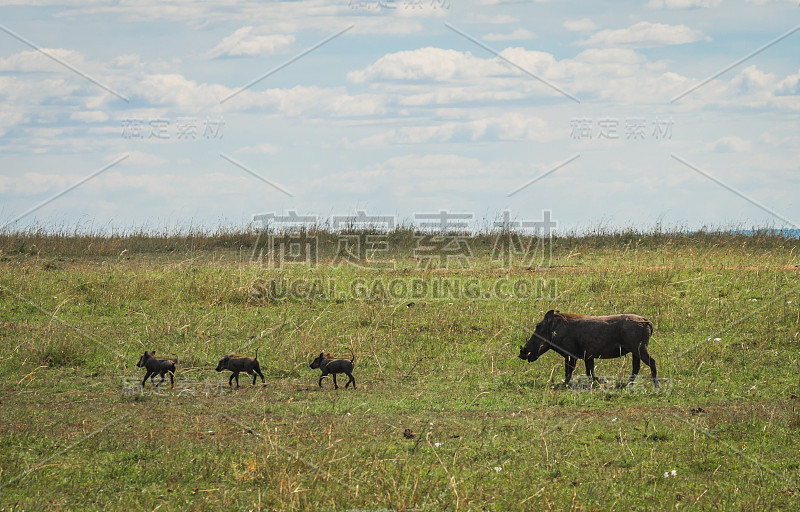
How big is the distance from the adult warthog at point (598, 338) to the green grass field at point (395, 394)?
430 mm

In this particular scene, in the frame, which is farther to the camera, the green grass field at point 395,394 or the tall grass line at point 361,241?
the tall grass line at point 361,241

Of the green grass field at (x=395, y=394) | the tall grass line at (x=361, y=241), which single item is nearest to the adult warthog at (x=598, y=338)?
the green grass field at (x=395, y=394)

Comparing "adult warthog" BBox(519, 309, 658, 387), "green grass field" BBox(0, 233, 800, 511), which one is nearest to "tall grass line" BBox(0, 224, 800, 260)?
"green grass field" BBox(0, 233, 800, 511)

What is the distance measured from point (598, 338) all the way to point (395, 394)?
2.87 m

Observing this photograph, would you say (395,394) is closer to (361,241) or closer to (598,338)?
(598,338)

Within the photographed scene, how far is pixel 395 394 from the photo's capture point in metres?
10.2

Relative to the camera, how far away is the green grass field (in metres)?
6.60

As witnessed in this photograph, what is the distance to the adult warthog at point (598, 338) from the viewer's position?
34.3 ft

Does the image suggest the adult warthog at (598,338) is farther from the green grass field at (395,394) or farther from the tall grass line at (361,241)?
the tall grass line at (361,241)

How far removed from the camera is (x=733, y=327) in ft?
43.5

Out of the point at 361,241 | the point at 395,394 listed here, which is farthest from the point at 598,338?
the point at 361,241

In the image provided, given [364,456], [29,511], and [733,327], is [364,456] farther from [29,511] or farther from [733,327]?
[733,327]

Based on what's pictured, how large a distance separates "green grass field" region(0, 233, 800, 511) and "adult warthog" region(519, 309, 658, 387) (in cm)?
43

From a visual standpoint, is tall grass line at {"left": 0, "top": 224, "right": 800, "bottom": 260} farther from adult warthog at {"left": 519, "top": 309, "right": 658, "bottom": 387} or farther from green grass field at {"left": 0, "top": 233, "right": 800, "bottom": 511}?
adult warthog at {"left": 519, "top": 309, "right": 658, "bottom": 387}
